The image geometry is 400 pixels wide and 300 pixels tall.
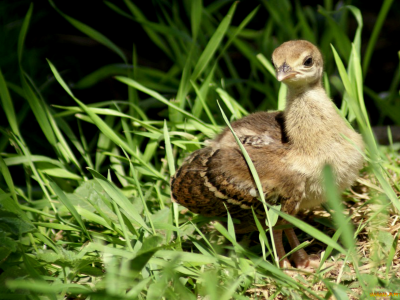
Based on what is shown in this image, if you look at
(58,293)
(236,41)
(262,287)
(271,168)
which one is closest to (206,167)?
(271,168)

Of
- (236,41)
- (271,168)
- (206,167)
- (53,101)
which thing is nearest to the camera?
(271,168)

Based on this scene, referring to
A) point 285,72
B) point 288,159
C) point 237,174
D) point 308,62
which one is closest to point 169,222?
point 237,174

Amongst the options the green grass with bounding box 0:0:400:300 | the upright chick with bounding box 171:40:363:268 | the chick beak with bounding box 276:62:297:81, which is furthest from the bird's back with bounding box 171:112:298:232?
the chick beak with bounding box 276:62:297:81

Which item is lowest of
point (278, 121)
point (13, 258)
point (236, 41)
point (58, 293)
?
point (58, 293)

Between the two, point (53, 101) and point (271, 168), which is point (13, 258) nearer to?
point (271, 168)

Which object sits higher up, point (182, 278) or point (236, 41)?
point (236, 41)

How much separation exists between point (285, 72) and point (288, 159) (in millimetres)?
424

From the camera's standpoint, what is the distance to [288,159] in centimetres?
256

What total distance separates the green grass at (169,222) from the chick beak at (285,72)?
1.07 feet

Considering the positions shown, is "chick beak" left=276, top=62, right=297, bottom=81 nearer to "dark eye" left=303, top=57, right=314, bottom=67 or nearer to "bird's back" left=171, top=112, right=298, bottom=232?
"dark eye" left=303, top=57, right=314, bottom=67

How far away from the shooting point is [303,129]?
8.46ft

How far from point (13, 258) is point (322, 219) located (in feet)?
5.28

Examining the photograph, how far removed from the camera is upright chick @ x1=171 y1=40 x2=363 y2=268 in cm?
251

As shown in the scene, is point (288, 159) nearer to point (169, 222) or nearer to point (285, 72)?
point (285, 72)
